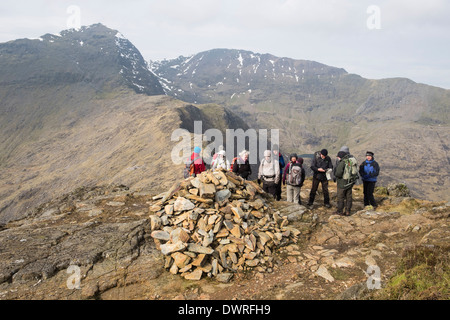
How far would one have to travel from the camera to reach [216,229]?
27.9ft

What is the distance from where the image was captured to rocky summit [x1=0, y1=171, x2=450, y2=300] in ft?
21.8

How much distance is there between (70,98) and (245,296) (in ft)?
651

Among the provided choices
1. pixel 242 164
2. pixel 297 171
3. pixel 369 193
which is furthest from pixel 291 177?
pixel 369 193

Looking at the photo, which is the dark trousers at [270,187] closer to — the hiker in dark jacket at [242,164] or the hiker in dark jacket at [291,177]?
the hiker in dark jacket at [291,177]

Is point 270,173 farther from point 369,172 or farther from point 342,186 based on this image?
point 369,172

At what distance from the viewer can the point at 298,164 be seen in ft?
40.9

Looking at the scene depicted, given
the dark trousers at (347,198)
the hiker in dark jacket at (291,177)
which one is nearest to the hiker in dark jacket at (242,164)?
the hiker in dark jacket at (291,177)

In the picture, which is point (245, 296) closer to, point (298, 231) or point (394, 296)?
point (394, 296)

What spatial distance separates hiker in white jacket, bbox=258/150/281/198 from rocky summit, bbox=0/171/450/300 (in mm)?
1829

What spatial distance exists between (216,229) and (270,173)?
533cm

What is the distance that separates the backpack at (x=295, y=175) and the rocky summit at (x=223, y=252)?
4.76 feet

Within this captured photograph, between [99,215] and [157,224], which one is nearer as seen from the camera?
[157,224]

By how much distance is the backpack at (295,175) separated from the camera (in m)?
12.3
